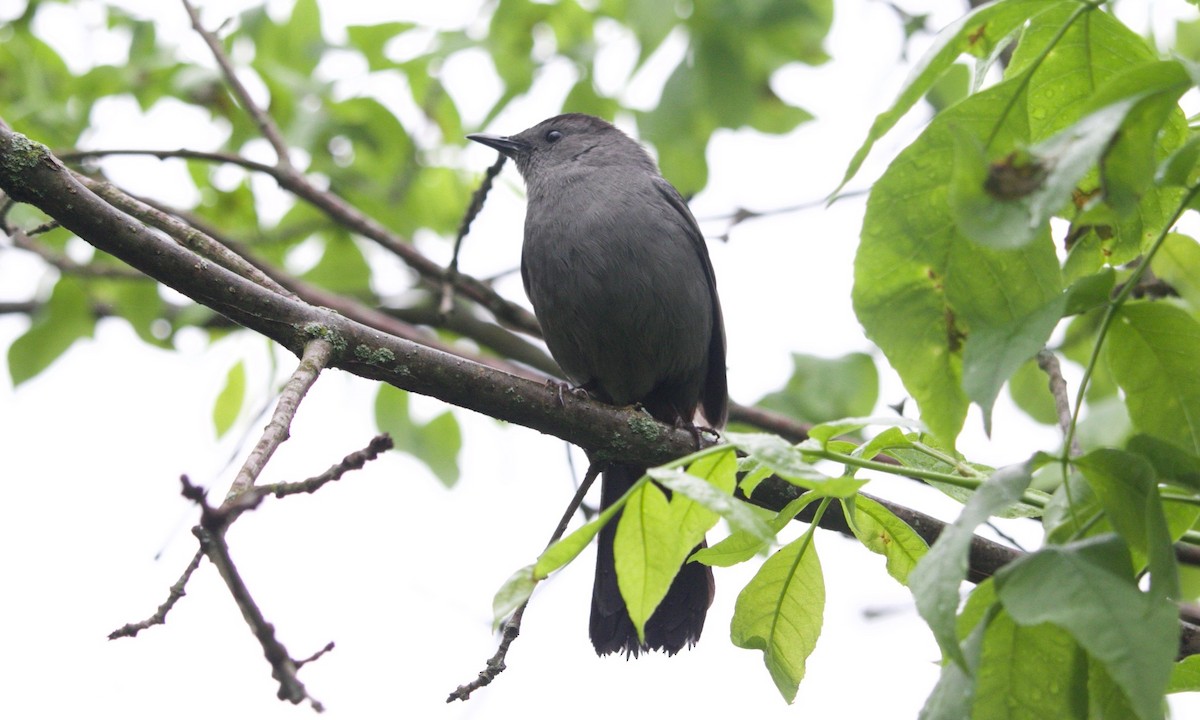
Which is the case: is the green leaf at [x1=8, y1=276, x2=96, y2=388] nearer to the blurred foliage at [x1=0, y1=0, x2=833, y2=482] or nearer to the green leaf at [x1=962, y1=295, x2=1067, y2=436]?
the blurred foliage at [x1=0, y1=0, x2=833, y2=482]

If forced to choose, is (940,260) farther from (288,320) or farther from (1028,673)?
(288,320)

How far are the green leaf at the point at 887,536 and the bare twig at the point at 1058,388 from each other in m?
1.50

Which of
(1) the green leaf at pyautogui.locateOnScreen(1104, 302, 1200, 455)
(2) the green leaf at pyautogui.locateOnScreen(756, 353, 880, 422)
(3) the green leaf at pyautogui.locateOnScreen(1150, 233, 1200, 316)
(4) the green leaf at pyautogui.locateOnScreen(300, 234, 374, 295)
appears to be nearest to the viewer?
(1) the green leaf at pyautogui.locateOnScreen(1104, 302, 1200, 455)

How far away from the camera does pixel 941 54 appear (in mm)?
1966

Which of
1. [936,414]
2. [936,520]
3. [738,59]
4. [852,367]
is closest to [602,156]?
[738,59]

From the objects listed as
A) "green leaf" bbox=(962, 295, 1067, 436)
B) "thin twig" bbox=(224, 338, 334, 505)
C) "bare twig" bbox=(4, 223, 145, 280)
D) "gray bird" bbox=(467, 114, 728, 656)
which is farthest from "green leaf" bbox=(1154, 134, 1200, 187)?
"bare twig" bbox=(4, 223, 145, 280)

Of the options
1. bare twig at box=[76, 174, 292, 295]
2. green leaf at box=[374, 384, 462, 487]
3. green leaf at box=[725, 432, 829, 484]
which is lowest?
green leaf at box=[725, 432, 829, 484]

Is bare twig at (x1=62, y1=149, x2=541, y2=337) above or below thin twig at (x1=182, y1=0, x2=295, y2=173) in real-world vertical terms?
below

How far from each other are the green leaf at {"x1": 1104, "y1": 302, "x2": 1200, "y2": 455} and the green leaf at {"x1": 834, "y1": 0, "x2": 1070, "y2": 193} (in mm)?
511

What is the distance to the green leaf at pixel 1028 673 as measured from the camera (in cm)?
180

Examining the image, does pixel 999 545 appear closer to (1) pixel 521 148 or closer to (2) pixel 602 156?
(2) pixel 602 156

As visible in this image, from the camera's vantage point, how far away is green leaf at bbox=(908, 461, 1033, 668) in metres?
1.54

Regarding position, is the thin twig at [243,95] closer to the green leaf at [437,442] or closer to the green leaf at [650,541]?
the green leaf at [437,442]

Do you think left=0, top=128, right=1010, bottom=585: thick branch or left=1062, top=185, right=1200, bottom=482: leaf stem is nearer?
left=1062, top=185, right=1200, bottom=482: leaf stem
